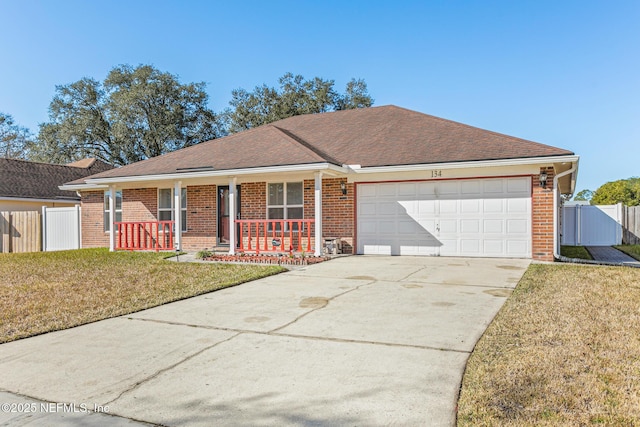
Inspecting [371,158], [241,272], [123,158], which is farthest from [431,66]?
[123,158]

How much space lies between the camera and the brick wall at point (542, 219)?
1113 cm

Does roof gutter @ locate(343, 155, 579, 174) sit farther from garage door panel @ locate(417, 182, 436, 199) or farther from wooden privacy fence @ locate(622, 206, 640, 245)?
wooden privacy fence @ locate(622, 206, 640, 245)

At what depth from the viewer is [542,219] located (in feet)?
36.7

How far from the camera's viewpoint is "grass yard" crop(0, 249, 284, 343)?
5.99 meters

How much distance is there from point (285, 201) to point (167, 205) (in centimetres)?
466

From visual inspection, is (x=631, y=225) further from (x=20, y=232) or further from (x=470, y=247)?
(x=20, y=232)

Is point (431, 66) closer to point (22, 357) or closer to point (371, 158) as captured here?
point (371, 158)

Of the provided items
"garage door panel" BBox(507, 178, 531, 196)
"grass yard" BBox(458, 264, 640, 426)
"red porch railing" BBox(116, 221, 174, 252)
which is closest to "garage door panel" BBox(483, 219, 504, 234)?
"garage door panel" BBox(507, 178, 531, 196)

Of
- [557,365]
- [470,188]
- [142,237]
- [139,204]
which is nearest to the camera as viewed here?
[557,365]

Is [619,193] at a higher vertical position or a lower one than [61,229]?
higher

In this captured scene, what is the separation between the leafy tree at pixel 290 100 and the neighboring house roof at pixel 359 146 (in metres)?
15.8

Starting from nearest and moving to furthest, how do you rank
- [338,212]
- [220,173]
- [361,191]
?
[220,173] → [361,191] → [338,212]

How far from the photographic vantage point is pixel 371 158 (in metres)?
13.0

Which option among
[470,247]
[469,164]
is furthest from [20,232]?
[469,164]
